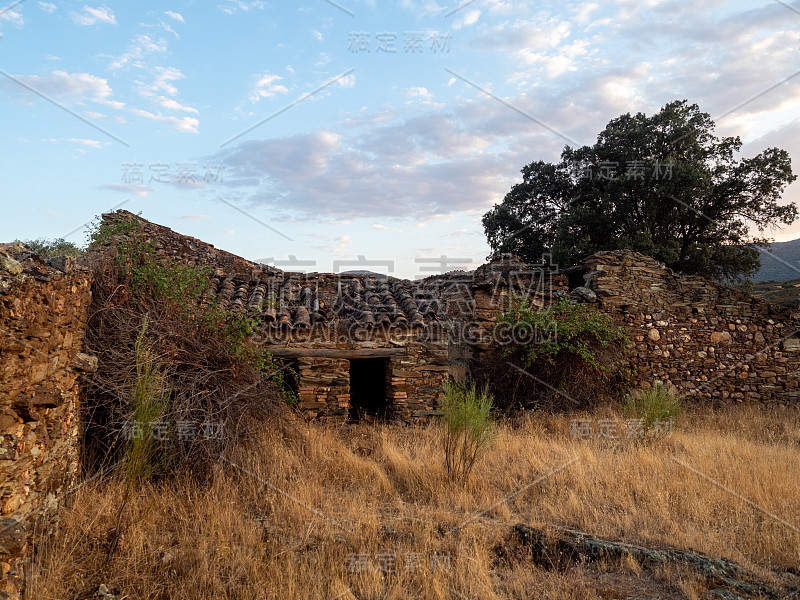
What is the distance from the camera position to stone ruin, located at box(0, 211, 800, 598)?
137 inches

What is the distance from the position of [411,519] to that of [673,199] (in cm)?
1708

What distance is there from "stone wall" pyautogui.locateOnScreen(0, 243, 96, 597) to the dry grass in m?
0.33

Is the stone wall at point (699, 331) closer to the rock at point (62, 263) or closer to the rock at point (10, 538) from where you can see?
the rock at point (62, 263)

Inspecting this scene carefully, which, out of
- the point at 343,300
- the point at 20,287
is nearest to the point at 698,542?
the point at 20,287

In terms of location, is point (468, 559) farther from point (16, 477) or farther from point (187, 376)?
point (187, 376)

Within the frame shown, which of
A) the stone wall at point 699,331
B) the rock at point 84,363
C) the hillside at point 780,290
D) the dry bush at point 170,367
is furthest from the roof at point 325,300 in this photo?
the hillside at point 780,290

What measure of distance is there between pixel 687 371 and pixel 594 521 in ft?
28.3

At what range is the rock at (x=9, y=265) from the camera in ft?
11.1

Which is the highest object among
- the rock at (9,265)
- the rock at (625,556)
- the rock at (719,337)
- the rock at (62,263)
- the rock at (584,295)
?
the rock at (584,295)

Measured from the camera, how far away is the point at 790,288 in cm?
2389

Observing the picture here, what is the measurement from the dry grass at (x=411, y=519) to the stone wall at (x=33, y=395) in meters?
0.33

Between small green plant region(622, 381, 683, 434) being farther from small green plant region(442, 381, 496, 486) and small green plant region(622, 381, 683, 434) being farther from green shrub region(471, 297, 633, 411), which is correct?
small green plant region(442, 381, 496, 486)

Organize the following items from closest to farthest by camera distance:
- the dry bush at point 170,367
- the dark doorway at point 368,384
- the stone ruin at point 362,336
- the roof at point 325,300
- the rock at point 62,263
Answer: the stone ruin at point 362,336 < the rock at point 62,263 < the dry bush at point 170,367 < the roof at point 325,300 < the dark doorway at point 368,384

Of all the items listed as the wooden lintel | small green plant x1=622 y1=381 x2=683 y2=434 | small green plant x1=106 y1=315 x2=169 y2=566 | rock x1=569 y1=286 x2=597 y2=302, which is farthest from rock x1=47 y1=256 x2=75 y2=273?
rock x1=569 y1=286 x2=597 y2=302
